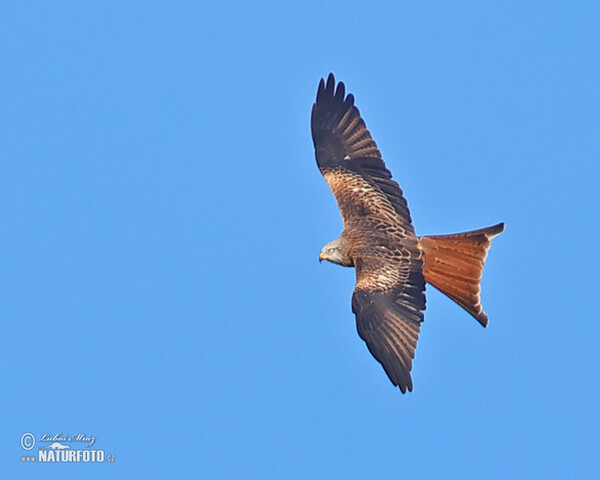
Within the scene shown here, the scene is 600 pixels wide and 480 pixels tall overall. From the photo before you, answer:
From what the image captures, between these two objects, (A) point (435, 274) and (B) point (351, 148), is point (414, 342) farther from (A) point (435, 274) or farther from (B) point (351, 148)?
(B) point (351, 148)

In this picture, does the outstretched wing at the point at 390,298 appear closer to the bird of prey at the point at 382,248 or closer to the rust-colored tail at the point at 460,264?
the bird of prey at the point at 382,248

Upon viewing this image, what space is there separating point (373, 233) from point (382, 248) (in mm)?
298

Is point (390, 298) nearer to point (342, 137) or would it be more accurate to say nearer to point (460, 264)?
point (460, 264)

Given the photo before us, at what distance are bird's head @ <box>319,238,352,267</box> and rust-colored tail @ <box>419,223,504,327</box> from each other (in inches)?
38.1

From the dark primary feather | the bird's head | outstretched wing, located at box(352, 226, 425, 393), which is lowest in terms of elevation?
outstretched wing, located at box(352, 226, 425, 393)

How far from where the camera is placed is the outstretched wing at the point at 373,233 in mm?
12117

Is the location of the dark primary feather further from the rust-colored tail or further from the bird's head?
the rust-colored tail

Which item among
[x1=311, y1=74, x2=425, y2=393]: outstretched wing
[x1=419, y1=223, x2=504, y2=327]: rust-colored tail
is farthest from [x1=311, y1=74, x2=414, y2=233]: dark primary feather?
[x1=419, y1=223, x2=504, y2=327]: rust-colored tail

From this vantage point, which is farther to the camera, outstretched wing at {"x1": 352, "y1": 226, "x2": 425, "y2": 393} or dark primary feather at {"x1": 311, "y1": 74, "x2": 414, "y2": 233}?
dark primary feather at {"x1": 311, "y1": 74, "x2": 414, "y2": 233}

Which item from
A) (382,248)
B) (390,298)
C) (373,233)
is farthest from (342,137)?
(390,298)

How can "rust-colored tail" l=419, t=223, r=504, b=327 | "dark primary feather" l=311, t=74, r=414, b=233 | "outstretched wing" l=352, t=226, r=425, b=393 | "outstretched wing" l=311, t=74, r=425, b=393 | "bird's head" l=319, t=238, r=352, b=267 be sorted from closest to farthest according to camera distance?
"outstretched wing" l=352, t=226, r=425, b=393, "outstretched wing" l=311, t=74, r=425, b=393, "rust-colored tail" l=419, t=223, r=504, b=327, "bird's head" l=319, t=238, r=352, b=267, "dark primary feather" l=311, t=74, r=414, b=233

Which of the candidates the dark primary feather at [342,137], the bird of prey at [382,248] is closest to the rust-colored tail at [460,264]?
the bird of prey at [382,248]

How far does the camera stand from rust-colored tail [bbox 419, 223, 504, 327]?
12.6 metres

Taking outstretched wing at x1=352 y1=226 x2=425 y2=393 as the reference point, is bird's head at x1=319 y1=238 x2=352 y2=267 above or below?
above
